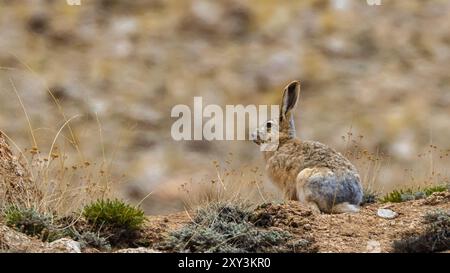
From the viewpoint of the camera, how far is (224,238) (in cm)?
796

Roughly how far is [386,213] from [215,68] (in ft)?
64.9

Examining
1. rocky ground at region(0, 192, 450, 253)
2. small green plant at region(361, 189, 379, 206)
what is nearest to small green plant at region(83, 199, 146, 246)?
rocky ground at region(0, 192, 450, 253)

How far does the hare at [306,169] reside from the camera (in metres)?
9.19

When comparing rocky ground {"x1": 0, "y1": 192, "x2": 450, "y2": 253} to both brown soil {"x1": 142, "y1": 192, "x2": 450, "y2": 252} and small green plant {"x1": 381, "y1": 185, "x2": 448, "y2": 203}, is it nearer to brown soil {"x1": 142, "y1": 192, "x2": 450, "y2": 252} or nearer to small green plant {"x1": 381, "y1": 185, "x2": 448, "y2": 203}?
brown soil {"x1": 142, "y1": 192, "x2": 450, "y2": 252}

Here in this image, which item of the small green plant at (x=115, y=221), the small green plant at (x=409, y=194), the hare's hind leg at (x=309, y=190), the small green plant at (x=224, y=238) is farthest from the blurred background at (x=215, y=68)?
the small green plant at (x=224, y=238)

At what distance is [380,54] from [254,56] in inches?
112

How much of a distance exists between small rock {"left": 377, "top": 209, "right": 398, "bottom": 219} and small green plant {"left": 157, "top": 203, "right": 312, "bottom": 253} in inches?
44.6

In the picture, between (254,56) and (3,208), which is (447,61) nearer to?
(254,56)

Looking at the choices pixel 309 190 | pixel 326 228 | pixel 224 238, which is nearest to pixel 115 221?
pixel 224 238

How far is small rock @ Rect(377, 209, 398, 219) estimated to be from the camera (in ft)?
29.5

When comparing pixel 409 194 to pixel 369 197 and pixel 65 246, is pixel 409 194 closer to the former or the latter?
pixel 369 197

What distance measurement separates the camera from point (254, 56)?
29.0m
